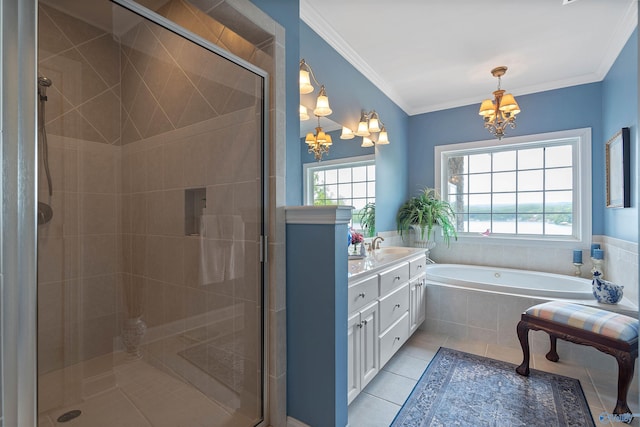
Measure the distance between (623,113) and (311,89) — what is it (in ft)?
8.42

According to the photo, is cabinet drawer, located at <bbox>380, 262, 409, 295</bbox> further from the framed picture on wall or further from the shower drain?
the framed picture on wall

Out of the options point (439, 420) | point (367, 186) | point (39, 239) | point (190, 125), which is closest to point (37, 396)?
point (39, 239)

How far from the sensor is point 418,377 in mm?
2062

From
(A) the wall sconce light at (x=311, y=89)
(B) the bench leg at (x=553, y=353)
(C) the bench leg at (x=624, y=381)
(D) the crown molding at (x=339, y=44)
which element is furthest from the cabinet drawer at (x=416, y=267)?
(D) the crown molding at (x=339, y=44)

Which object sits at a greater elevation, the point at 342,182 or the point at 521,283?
the point at 342,182

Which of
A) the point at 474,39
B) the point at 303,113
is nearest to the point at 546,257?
the point at 474,39

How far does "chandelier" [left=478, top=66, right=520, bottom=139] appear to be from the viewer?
2.79 m

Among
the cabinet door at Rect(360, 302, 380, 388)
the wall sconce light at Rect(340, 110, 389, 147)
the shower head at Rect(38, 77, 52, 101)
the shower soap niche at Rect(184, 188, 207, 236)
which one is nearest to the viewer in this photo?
the shower head at Rect(38, 77, 52, 101)

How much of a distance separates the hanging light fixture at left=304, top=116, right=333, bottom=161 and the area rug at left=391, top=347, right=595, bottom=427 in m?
1.80

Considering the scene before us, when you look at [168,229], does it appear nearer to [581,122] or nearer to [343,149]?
[343,149]

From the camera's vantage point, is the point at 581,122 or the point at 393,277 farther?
the point at 581,122

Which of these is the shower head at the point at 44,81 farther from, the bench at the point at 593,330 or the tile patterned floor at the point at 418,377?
the bench at the point at 593,330

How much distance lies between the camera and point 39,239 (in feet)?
2.93

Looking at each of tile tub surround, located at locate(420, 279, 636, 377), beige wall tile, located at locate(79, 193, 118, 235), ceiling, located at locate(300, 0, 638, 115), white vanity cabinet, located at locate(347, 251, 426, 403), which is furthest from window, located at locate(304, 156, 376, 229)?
beige wall tile, located at locate(79, 193, 118, 235)
